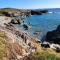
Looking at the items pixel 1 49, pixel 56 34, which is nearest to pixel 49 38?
pixel 56 34

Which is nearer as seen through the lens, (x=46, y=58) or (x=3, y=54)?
(x=46, y=58)

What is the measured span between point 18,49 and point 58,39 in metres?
16.3

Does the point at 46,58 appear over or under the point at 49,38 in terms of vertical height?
over

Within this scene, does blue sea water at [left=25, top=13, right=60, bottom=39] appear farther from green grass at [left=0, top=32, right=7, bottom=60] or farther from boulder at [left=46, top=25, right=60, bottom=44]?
green grass at [left=0, top=32, right=7, bottom=60]

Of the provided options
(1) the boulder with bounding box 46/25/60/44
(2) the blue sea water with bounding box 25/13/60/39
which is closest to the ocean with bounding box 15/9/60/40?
(2) the blue sea water with bounding box 25/13/60/39

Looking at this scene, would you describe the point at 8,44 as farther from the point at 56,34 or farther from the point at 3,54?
the point at 56,34

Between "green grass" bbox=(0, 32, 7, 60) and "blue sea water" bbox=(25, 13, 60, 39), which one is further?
"blue sea water" bbox=(25, 13, 60, 39)

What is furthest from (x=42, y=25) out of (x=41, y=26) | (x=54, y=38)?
(x=54, y=38)

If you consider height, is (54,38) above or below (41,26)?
above

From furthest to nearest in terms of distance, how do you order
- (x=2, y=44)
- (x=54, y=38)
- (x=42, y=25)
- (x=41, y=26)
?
(x=42, y=25) → (x=41, y=26) → (x=54, y=38) → (x=2, y=44)

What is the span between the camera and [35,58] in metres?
13.1

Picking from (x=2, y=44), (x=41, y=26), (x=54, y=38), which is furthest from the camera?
(x=41, y=26)

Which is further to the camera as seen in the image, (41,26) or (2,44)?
(41,26)

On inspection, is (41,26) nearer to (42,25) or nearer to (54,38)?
(42,25)
